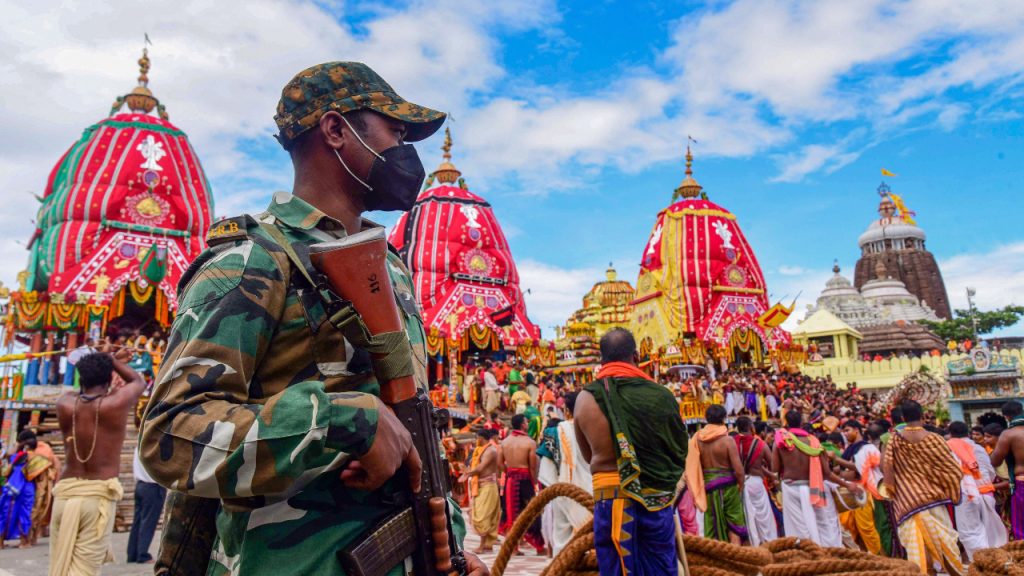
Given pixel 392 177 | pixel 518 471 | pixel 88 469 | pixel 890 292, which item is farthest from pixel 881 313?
pixel 392 177

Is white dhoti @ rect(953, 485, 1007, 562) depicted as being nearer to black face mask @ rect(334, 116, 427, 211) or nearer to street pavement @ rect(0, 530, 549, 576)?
street pavement @ rect(0, 530, 549, 576)

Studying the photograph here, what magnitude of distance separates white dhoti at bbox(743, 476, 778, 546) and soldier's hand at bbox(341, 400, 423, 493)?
7689mm

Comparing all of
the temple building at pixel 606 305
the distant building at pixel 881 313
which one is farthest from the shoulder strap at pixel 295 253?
the distant building at pixel 881 313

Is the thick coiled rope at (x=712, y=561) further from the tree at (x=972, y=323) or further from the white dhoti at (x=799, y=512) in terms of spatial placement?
the tree at (x=972, y=323)

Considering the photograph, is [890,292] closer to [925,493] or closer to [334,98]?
[925,493]

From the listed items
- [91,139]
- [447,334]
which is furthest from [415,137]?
[91,139]

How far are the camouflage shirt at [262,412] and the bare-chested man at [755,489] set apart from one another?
24.3 ft

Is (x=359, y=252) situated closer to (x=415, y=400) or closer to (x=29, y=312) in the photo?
(x=415, y=400)

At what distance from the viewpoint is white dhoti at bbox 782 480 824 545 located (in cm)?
802

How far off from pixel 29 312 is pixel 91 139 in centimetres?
694

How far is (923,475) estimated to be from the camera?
6.61m

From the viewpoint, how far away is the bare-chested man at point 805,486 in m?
8.05

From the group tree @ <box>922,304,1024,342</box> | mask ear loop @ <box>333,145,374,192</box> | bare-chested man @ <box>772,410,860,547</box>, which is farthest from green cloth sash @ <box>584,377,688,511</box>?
tree @ <box>922,304,1024,342</box>

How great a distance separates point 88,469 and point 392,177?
448 centimetres
